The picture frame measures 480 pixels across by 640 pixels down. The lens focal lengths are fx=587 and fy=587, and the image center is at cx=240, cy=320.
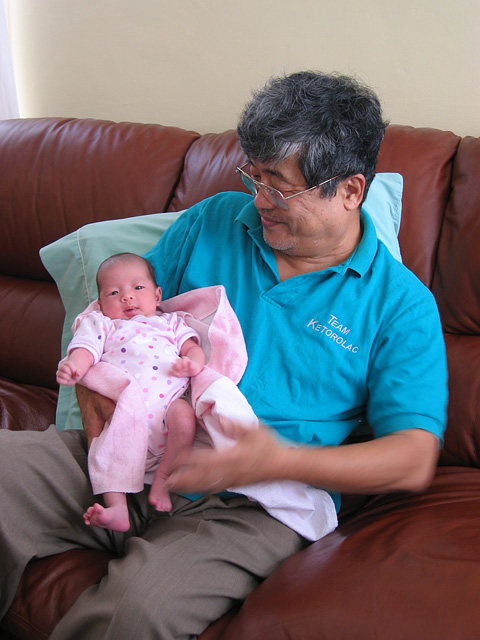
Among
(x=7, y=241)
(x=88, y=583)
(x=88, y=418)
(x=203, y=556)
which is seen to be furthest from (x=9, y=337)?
(x=203, y=556)

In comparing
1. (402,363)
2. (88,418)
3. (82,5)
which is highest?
(82,5)

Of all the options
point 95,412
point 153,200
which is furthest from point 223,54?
point 95,412

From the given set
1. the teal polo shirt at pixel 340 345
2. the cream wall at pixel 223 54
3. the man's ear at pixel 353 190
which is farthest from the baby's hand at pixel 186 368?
the cream wall at pixel 223 54

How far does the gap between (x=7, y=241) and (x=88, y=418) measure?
1.16 metres

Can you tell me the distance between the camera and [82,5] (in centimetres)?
248

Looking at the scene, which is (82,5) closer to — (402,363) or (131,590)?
(402,363)

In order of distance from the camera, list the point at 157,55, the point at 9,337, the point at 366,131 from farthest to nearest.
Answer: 1. the point at 157,55
2. the point at 9,337
3. the point at 366,131

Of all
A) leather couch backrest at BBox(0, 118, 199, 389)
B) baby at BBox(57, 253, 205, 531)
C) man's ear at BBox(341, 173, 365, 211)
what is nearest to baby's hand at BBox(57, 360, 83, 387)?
baby at BBox(57, 253, 205, 531)

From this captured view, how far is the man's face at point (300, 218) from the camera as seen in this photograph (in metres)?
1.27

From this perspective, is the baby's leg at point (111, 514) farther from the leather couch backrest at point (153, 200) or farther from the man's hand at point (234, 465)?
the leather couch backrest at point (153, 200)

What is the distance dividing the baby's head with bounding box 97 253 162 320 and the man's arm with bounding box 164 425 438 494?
1.38 ft

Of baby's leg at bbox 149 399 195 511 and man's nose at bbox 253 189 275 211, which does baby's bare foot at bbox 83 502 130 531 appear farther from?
man's nose at bbox 253 189 275 211

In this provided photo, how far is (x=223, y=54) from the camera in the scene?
7.28 ft

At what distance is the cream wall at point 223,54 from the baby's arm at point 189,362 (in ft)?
3.80
